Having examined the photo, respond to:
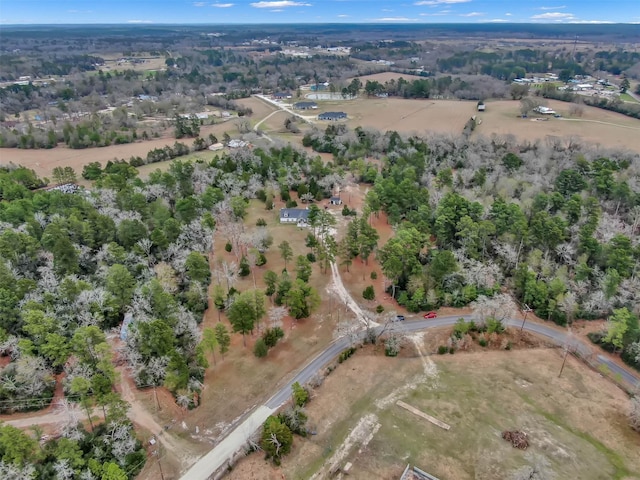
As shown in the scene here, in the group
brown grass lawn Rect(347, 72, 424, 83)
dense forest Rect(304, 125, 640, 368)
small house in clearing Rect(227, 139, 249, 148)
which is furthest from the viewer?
brown grass lawn Rect(347, 72, 424, 83)

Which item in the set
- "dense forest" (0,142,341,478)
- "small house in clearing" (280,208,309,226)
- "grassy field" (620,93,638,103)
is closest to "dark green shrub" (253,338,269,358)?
"dense forest" (0,142,341,478)

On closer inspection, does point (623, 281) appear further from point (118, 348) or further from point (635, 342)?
point (118, 348)

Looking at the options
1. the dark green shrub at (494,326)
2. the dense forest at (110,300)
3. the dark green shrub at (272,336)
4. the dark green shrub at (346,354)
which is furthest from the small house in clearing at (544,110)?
the dark green shrub at (272,336)

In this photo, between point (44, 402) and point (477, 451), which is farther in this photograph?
point (44, 402)

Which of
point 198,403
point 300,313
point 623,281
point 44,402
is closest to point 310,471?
point 198,403

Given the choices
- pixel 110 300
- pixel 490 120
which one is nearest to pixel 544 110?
pixel 490 120

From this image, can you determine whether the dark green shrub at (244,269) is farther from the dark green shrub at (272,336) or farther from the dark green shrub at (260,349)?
A: the dark green shrub at (260,349)

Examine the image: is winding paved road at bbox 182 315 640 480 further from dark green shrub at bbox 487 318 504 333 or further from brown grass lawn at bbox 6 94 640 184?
brown grass lawn at bbox 6 94 640 184
